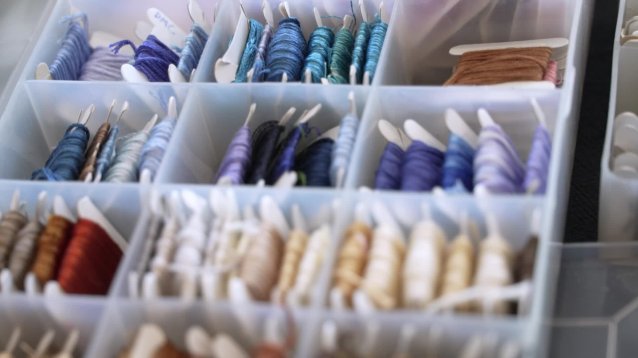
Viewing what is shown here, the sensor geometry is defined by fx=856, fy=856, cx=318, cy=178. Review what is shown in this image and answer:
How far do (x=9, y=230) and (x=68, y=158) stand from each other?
22cm

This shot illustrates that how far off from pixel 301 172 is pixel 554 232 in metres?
0.43

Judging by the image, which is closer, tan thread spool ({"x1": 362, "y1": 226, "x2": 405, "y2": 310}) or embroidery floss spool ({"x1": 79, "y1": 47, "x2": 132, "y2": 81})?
tan thread spool ({"x1": 362, "y1": 226, "x2": 405, "y2": 310})

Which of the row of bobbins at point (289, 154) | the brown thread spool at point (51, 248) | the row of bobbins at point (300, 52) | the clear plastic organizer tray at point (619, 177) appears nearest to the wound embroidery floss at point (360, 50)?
the row of bobbins at point (300, 52)

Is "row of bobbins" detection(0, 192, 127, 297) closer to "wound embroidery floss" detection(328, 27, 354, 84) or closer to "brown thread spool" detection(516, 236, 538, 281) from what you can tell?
"wound embroidery floss" detection(328, 27, 354, 84)

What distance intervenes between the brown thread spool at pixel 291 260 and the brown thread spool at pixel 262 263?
0.6 inches

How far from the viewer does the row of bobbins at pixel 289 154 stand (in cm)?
140

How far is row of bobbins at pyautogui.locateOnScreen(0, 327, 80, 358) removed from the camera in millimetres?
1238

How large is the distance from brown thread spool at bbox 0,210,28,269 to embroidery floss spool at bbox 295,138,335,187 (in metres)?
0.46

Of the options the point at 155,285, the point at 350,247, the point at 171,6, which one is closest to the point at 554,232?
the point at 350,247

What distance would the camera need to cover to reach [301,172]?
145 cm

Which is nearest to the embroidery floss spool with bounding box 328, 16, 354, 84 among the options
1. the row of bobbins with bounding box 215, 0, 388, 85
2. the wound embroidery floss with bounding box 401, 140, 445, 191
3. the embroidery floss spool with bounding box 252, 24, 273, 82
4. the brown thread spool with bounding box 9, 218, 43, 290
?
the row of bobbins with bounding box 215, 0, 388, 85

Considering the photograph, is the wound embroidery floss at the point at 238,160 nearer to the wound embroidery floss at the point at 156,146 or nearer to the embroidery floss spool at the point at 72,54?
the wound embroidery floss at the point at 156,146

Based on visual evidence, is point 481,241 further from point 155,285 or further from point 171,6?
point 171,6

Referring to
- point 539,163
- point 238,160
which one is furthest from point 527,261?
point 238,160
